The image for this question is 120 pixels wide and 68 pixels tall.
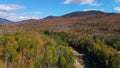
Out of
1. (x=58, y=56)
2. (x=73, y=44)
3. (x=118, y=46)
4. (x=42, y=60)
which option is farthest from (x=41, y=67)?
(x=73, y=44)

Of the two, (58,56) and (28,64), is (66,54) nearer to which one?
(58,56)

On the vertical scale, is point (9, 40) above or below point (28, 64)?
above

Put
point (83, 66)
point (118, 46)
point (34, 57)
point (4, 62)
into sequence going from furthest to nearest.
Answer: point (118, 46) → point (83, 66) → point (34, 57) → point (4, 62)

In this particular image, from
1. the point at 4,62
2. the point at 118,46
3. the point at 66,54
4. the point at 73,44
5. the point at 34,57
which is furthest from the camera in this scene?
the point at 73,44

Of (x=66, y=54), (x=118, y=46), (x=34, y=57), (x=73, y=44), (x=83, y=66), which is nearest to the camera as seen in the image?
(x=34, y=57)

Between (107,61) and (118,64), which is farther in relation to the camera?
(107,61)

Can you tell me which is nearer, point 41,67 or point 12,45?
point 41,67

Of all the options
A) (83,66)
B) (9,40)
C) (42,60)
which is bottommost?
(83,66)

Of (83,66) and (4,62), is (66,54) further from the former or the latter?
(4,62)

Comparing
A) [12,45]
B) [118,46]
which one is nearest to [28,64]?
[12,45]
